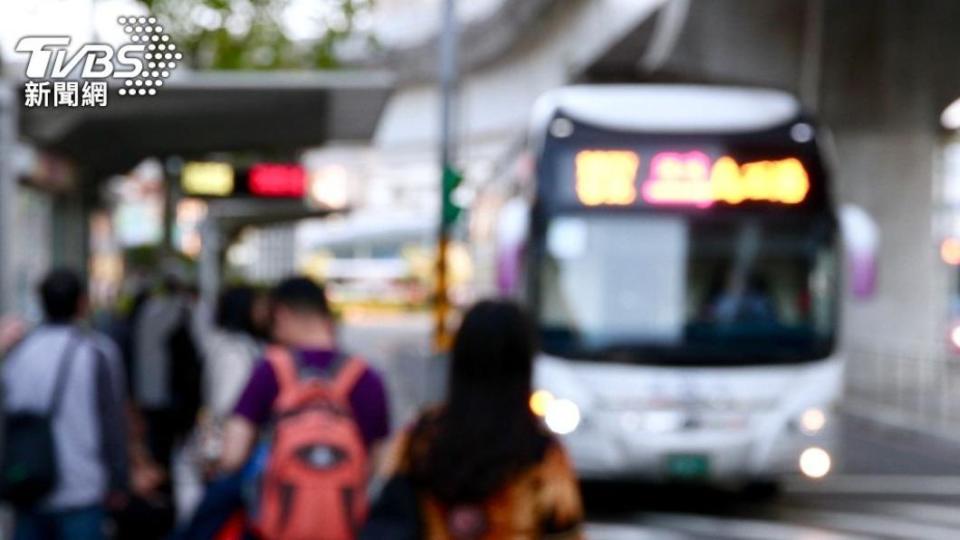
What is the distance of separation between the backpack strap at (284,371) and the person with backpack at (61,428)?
1.07m

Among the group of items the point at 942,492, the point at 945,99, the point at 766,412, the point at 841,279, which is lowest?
the point at 942,492

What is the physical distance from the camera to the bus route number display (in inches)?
526

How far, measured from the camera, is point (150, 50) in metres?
7.31

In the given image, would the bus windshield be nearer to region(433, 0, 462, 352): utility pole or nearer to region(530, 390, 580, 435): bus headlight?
region(530, 390, 580, 435): bus headlight

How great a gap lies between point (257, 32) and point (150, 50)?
18.3 m

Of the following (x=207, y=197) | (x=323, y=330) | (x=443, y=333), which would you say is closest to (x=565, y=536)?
(x=323, y=330)

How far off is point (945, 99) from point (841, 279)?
1500 cm

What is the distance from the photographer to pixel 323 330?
5699 mm

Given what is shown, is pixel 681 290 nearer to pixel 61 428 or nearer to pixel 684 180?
pixel 684 180

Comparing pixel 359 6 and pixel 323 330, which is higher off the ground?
pixel 359 6

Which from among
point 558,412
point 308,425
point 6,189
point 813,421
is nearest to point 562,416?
point 558,412

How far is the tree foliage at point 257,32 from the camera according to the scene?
2309 cm

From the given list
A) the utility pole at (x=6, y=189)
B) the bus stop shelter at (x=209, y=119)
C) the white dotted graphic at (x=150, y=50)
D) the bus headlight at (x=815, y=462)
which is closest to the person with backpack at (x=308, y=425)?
the utility pole at (x=6, y=189)

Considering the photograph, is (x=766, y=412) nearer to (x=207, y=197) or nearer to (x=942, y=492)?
(x=942, y=492)
